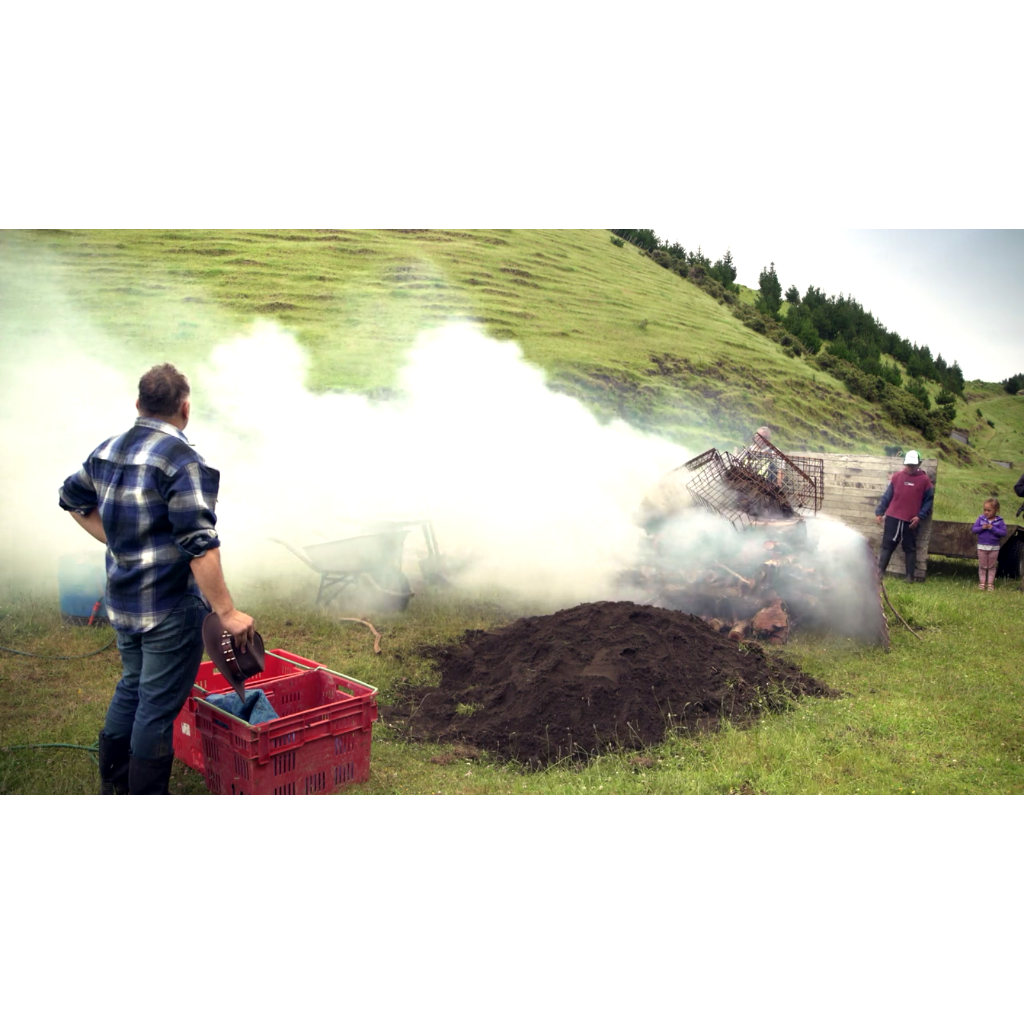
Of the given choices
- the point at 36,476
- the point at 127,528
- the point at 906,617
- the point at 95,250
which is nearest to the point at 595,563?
the point at 906,617

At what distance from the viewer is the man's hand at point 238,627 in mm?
3527

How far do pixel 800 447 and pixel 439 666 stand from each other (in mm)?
19347

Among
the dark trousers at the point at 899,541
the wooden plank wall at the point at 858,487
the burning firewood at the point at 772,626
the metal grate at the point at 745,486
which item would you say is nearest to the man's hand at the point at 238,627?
the burning firewood at the point at 772,626

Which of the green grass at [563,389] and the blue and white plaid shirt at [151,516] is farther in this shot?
the green grass at [563,389]

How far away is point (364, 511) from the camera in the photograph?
1032 centimetres

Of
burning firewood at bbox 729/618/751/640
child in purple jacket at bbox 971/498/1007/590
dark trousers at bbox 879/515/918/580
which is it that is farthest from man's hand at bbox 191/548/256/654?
child in purple jacket at bbox 971/498/1007/590

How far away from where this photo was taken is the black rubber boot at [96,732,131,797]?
3840 mm

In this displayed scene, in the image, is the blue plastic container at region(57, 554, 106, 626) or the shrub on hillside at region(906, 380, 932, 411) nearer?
the blue plastic container at region(57, 554, 106, 626)

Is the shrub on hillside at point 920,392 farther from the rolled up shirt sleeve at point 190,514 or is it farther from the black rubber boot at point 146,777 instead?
the black rubber boot at point 146,777

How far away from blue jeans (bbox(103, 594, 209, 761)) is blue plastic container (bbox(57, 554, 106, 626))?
12.5 ft

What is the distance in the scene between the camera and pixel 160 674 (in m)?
3.64

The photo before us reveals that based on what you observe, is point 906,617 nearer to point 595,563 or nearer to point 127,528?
point 595,563

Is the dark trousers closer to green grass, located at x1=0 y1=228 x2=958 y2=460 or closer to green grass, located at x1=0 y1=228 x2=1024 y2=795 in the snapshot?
green grass, located at x1=0 y1=228 x2=1024 y2=795

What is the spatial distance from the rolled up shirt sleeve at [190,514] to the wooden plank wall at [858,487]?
1053cm
